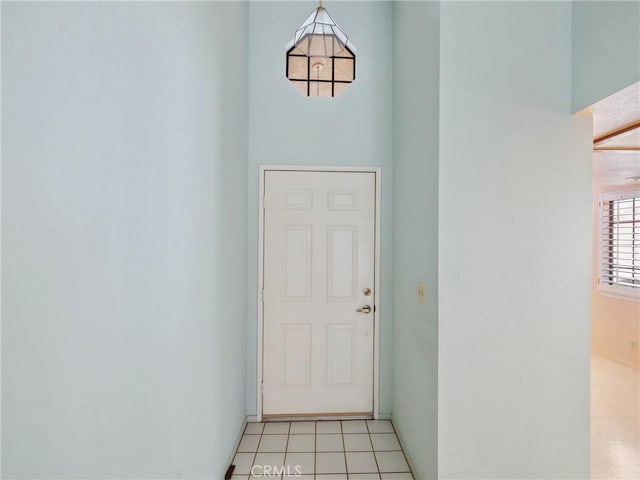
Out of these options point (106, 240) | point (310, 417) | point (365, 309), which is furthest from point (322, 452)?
point (106, 240)

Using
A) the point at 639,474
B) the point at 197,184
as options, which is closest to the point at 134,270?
the point at 197,184

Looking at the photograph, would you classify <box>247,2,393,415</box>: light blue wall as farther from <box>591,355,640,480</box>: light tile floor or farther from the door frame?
<box>591,355,640,480</box>: light tile floor

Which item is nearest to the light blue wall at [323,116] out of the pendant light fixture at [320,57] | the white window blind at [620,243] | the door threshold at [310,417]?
the door threshold at [310,417]

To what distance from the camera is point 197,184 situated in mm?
1534

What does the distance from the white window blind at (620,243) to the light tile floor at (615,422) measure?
1.00 m

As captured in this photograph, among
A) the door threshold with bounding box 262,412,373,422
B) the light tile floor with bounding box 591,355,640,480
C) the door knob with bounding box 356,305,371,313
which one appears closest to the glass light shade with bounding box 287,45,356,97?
the door knob with bounding box 356,305,371,313

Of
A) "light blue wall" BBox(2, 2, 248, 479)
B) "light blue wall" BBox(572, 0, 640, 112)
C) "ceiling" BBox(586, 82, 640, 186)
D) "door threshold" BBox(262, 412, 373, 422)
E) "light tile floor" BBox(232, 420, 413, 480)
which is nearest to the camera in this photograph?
"light blue wall" BBox(2, 2, 248, 479)

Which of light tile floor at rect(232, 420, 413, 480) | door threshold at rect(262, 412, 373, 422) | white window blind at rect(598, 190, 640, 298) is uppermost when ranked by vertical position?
white window blind at rect(598, 190, 640, 298)

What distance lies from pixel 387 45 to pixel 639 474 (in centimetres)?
353

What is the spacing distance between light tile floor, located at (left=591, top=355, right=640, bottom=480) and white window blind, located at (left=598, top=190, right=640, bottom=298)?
100 cm

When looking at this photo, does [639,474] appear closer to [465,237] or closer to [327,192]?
[465,237]

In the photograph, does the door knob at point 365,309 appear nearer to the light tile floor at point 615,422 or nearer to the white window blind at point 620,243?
the light tile floor at point 615,422

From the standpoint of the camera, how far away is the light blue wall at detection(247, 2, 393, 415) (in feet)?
8.83

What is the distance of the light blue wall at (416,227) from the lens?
1.80 meters
